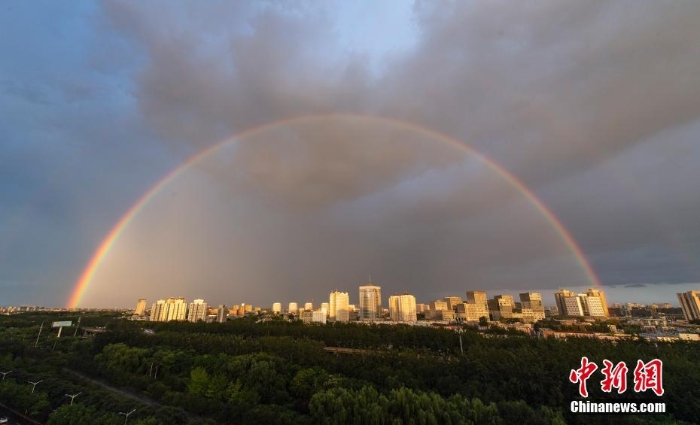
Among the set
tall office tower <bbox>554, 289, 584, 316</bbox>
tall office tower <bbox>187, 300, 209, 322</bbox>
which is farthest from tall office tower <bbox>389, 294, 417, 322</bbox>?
tall office tower <bbox>187, 300, 209, 322</bbox>

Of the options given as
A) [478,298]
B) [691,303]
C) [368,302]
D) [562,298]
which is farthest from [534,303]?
[368,302]

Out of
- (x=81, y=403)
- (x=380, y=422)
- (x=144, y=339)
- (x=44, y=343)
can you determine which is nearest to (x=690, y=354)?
(x=380, y=422)

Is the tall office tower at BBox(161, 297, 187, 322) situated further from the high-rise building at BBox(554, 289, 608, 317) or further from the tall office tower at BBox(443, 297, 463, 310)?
the high-rise building at BBox(554, 289, 608, 317)

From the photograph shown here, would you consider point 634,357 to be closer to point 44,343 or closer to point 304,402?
point 304,402

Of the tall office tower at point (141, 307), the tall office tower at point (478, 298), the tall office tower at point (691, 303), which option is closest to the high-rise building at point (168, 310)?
the tall office tower at point (141, 307)

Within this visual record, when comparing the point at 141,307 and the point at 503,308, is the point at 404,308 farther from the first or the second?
the point at 141,307

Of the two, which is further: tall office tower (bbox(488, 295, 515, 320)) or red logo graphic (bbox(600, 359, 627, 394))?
tall office tower (bbox(488, 295, 515, 320))
